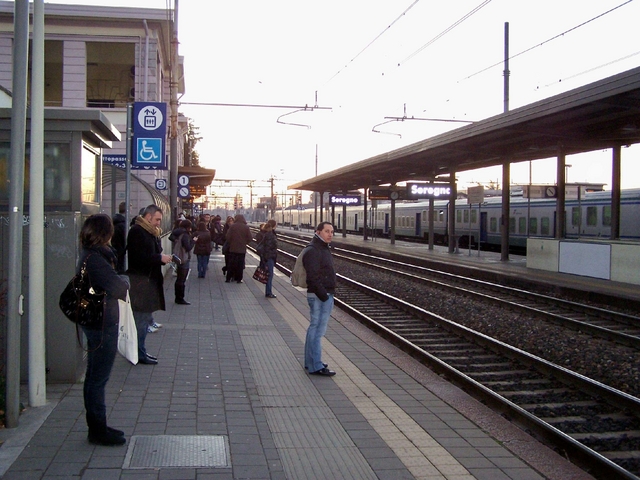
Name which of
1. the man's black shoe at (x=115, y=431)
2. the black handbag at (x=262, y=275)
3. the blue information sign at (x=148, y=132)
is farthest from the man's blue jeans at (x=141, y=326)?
the black handbag at (x=262, y=275)

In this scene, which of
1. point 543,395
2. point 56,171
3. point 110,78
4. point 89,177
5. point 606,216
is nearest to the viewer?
point 56,171

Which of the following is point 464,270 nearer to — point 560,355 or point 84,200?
point 560,355

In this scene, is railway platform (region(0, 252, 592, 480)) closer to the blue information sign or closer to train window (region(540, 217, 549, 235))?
the blue information sign

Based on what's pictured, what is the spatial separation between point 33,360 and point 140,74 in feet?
72.1

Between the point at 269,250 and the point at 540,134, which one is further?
the point at 540,134

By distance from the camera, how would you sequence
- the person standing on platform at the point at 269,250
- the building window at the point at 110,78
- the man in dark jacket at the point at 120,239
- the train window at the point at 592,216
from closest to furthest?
the man in dark jacket at the point at 120,239
the person standing on platform at the point at 269,250
the train window at the point at 592,216
the building window at the point at 110,78

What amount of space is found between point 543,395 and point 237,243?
10.0 meters

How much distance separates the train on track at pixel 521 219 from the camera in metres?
26.8

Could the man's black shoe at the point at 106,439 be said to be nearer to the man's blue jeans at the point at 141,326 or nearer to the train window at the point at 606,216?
the man's blue jeans at the point at 141,326

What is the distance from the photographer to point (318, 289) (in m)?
7.45

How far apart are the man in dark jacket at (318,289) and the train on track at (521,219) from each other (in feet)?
53.7

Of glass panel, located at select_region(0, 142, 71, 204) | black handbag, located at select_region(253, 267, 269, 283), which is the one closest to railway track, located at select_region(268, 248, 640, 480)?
black handbag, located at select_region(253, 267, 269, 283)

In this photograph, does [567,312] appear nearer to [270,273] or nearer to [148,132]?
[270,273]

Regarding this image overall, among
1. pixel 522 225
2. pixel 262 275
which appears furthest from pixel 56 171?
pixel 522 225
